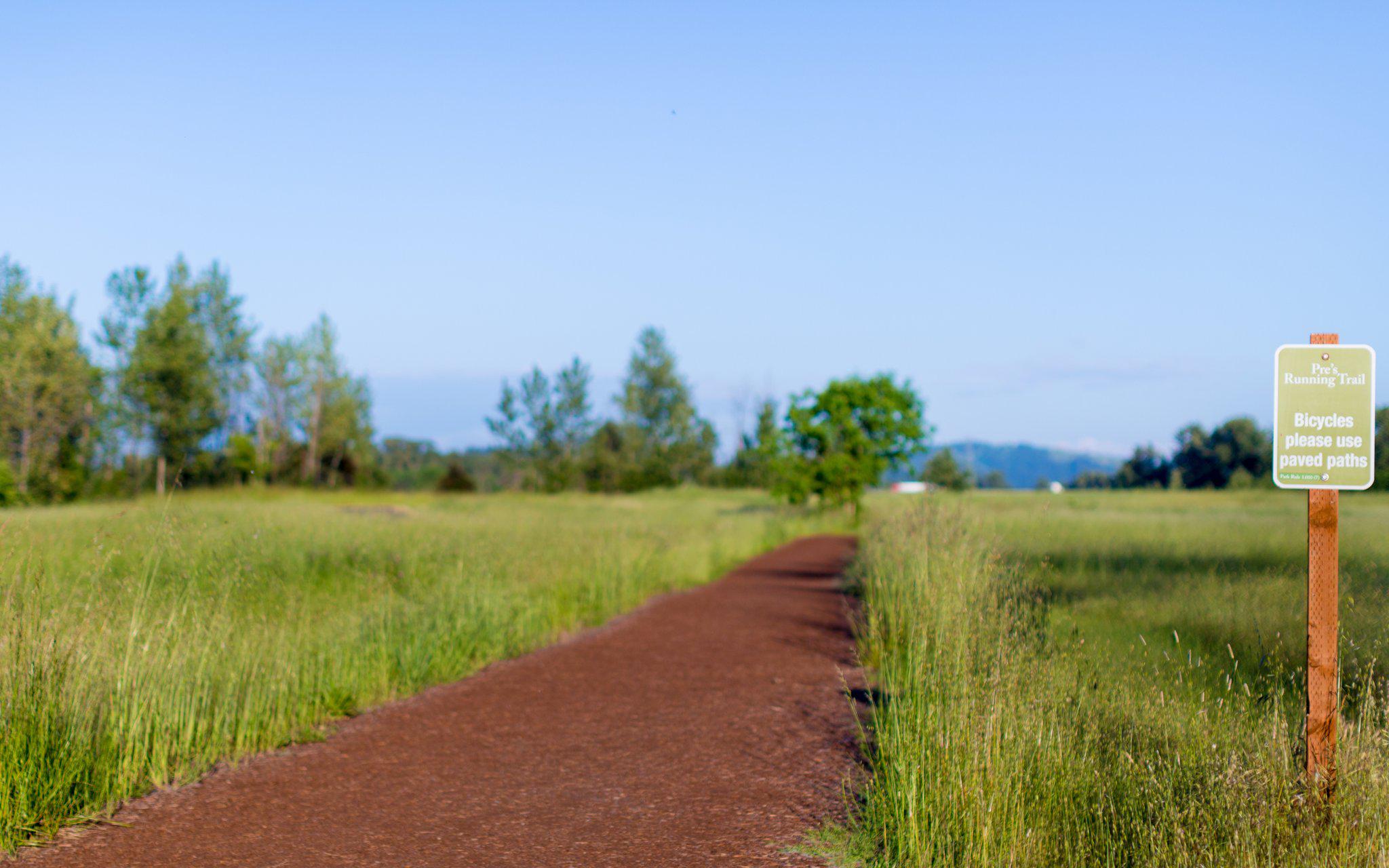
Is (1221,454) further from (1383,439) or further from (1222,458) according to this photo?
(1383,439)

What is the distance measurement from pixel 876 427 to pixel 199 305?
39.5 meters

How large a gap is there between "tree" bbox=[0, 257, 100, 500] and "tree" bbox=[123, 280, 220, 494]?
11.9 feet

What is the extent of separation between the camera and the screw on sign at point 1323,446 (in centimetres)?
399

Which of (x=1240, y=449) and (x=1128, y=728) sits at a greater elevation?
(x=1240, y=449)

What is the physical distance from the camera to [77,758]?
15.5 ft

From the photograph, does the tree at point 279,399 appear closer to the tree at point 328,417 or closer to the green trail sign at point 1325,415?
the tree at point 328,417

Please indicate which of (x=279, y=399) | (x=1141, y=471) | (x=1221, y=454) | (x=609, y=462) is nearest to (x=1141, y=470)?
(x=1141, y=471)

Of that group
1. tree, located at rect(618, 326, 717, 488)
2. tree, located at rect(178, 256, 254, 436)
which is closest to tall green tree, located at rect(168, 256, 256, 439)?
tree, located at rect(178, 256, 254, 436)

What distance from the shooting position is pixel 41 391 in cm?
3594

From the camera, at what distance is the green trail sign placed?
3990mm

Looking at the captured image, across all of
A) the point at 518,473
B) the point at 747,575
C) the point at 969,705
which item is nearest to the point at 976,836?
the point at 969,705

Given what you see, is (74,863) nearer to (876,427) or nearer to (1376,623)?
(1376,623)

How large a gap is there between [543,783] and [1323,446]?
4.52m

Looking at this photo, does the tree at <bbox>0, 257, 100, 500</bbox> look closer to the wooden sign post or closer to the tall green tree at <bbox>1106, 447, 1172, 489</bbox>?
the wooden sign post
